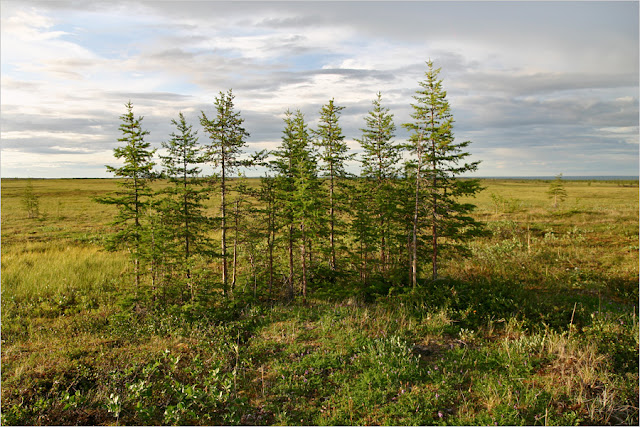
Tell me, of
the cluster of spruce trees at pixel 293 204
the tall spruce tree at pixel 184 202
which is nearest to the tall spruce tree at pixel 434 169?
the cluster of spruce trees at pixel 293 204

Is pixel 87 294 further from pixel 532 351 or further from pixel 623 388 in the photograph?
pixel 623 388

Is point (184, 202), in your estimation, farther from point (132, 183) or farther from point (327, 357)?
point (327, 357)

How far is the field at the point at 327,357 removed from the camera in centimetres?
584

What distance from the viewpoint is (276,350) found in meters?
8.14

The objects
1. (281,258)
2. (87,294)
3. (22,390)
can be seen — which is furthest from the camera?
(281,258)

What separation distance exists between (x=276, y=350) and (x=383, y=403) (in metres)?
3.07

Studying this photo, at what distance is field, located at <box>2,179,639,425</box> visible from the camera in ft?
19.2

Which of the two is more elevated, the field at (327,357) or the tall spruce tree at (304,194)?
the tall spruce tree at (304,194)

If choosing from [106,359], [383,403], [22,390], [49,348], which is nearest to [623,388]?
[383,403]

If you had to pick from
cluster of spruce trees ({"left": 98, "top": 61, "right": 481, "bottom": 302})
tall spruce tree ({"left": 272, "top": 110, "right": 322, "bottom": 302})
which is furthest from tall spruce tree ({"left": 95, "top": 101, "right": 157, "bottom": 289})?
tall spruce tree ({"left": 272, "top": 110, "right": 322, "bottom": 302})

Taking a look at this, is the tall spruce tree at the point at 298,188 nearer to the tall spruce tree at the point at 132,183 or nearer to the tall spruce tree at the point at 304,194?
the tall spruce tree at the point at 304,194

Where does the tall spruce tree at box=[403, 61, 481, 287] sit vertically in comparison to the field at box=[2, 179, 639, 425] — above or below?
above

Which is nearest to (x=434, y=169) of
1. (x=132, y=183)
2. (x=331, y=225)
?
(x=331, y=225)

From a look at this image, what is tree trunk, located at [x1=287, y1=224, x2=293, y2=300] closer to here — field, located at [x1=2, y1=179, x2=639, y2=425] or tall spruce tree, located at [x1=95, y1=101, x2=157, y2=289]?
field, located at [x1=2, y1=179, x2=639, y2=425]
